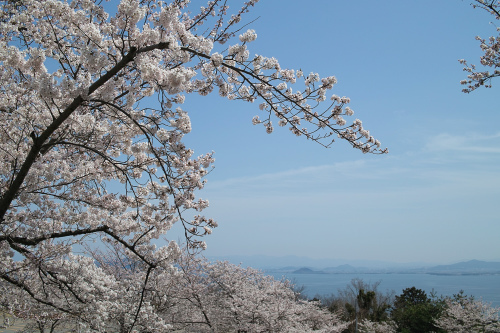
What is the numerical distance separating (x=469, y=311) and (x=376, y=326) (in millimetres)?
4581

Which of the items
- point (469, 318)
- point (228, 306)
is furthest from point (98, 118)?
point (469, 318)

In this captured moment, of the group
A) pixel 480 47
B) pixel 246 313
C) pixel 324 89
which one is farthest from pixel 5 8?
pixel 246 313

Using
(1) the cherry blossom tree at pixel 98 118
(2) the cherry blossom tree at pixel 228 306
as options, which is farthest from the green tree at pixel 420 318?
(1) the cherry blossom tree at pixel 98 118

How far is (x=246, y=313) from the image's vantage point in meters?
11.0

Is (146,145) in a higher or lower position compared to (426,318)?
higher

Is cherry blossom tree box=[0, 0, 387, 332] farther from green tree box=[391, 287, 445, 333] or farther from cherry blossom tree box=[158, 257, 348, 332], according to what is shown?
green tree box=[391, 287, 445, 333]

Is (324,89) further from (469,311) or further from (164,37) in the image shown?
(469,311)

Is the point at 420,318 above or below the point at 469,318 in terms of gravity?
below

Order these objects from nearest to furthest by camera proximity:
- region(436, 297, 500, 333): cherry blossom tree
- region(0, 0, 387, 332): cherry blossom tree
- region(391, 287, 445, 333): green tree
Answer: region(0, 0, 387, 332): cherry blossom tree
region(436, 297, 500, 333): cherry blossom tree
region(391, 287, 445, 333): green tree

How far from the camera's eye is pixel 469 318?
12.7 meters

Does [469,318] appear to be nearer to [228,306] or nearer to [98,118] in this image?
[228,306]

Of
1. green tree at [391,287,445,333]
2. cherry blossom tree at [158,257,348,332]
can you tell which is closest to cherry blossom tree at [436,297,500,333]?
green tree at [391,287,445,333]

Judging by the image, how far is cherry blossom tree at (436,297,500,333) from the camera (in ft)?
40.1

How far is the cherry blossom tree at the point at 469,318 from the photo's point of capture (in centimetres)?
1222
